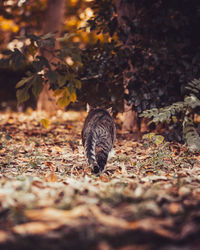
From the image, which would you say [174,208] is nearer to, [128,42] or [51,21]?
[128,42]

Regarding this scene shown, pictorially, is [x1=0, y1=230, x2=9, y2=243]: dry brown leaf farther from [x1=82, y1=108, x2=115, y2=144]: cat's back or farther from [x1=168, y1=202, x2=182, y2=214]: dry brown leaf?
[x1=82, y1=108, x2=115, y2=144]: cat's back

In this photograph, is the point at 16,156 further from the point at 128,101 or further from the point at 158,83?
the point at 158,83

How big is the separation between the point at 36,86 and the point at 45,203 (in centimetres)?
180

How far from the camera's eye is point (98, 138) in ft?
12.9

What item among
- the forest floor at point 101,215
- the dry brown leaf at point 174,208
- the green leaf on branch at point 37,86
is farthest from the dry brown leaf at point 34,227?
the green leaf on branch at point 37,86

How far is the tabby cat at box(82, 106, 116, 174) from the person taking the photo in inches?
135

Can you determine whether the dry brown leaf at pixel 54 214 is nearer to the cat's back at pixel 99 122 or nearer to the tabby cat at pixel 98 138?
the tabby cat at pixel 98 138

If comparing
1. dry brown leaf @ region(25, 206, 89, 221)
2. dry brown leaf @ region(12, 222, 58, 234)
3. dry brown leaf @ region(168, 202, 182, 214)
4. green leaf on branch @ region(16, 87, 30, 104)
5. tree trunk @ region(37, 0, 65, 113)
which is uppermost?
tree trunk @ region(37, 0, 65, 113)

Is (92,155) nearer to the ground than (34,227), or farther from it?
farther from it

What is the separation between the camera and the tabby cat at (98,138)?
135 inches

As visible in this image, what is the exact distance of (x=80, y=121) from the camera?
25.1 feet

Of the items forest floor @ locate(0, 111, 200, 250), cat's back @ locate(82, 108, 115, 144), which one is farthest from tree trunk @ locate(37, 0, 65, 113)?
forest floor @ locate(0, 111, 200, 250)

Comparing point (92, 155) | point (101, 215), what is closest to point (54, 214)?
point (101, 215)

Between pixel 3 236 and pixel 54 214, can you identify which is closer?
pixel 3 236
